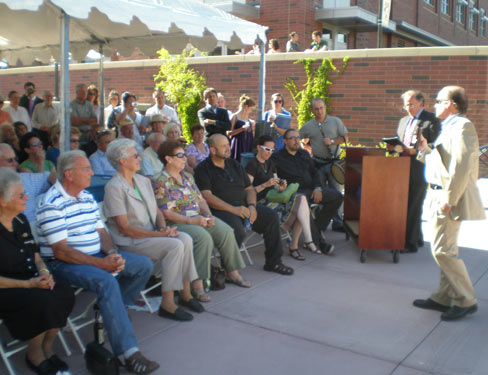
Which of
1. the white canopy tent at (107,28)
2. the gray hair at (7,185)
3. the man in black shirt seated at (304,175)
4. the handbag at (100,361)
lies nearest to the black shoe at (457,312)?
the man in black shirt seated at (304,175)

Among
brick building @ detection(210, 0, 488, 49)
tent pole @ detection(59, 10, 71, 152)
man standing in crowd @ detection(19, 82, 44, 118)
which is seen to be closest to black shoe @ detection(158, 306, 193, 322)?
tent pole @ detection(59, 10, 71, 152)

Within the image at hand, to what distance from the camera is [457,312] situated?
4.04 meters

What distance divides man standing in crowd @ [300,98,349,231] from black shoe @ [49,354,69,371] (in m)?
4.55

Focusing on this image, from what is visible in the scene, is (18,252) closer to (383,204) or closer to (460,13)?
(383,204)

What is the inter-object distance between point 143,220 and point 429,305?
240 centimetres

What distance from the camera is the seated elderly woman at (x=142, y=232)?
3.96 m

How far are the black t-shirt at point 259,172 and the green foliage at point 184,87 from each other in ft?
28.6

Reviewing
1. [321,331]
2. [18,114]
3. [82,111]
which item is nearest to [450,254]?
[321,331]

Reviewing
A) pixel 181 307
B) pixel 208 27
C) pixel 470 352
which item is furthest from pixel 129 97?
pixel 470 352

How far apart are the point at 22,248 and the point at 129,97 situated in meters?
5.84

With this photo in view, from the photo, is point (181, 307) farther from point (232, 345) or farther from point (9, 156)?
point (9, 156)

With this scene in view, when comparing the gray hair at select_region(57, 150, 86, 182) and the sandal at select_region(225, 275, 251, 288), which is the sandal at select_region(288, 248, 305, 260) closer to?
the sandal at select_region(225, 275, 251, 288)

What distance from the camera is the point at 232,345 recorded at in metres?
3.58

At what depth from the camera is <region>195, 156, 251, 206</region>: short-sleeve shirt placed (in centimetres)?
512
